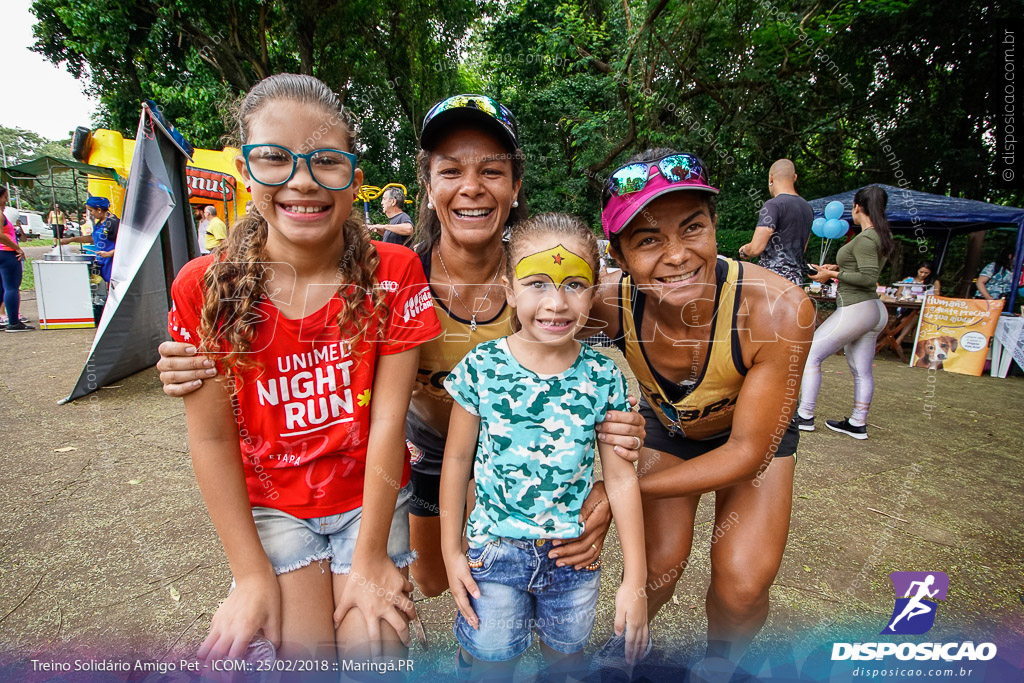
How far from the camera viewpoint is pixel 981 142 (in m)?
11.2

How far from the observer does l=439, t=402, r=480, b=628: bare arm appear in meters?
1.54

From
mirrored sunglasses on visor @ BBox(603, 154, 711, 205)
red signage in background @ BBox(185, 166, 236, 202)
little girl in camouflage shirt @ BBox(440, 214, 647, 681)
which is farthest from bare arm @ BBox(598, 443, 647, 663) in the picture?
red signage in background @ BBox(185, 166, 236, 202)

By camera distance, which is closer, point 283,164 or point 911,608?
point 283,164

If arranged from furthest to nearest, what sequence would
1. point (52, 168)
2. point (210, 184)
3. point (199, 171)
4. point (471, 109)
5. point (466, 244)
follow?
point (52, 168) < point (210, 184) < point (199, 171) < point (466, 244) < point (471, 109)

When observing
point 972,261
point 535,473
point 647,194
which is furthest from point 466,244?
point 972,261

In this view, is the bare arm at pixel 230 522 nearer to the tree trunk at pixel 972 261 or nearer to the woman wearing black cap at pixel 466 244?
the woman wearing black cap at pixel 466 244

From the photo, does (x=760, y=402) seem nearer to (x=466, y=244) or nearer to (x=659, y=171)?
(x=659, y=171)

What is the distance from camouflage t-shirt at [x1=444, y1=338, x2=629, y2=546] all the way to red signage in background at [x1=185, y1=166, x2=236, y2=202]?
9.88 metres

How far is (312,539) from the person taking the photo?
1598 millimetres

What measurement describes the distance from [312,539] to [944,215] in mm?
10530

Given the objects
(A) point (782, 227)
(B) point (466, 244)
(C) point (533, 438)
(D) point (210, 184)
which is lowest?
(C) point (533, 438)

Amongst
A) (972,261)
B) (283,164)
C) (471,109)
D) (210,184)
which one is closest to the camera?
(283,164)

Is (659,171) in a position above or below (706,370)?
above

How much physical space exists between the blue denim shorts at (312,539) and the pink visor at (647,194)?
4.04 ft
